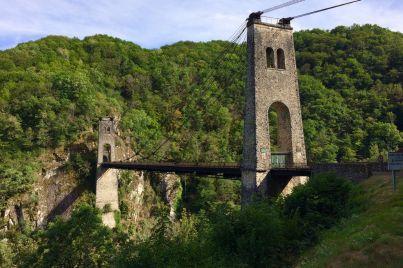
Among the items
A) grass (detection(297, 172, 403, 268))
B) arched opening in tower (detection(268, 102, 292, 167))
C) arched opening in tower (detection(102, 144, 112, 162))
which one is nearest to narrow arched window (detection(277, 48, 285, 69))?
arched opening in tower (detection(268, 102, 292, 167))

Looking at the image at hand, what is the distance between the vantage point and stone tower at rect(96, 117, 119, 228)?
33531 millimetres

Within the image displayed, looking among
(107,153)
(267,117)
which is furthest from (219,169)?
(107,153)

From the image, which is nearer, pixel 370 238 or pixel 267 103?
pixel 370 238

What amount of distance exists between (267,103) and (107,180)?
20.2m

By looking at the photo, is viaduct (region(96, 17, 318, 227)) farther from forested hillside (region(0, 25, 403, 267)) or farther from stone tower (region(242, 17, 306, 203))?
forested hillside (region(0, 25, 403, 267))

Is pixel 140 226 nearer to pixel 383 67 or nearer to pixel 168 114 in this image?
pixel 168 114

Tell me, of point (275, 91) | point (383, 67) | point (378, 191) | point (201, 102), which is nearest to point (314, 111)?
point (383, 67)

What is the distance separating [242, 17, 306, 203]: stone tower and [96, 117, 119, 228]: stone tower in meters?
17.7

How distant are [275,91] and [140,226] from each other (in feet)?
72.3

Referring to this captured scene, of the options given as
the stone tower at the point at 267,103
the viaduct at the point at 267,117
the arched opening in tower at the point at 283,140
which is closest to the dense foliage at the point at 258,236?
the viaduct at the point at 267,117

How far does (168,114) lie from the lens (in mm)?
56281

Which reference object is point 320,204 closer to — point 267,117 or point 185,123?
point 267,117

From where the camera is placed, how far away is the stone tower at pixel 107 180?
3353cm

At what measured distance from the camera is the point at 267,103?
19156 mm
